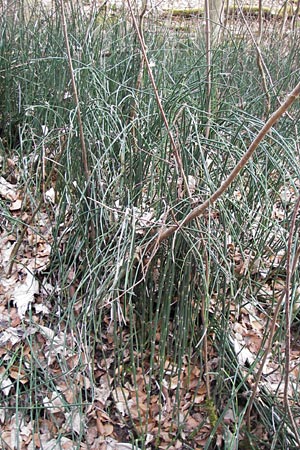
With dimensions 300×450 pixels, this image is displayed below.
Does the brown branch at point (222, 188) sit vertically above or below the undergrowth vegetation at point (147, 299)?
above

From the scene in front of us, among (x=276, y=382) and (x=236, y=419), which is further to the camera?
(x=276, y=382)

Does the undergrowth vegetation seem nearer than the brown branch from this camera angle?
No

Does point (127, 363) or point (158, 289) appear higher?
point (158, 289)

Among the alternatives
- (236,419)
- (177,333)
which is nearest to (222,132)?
(177,333)

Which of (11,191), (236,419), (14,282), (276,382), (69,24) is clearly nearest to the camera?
(236,419)

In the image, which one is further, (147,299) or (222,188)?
(147,299)

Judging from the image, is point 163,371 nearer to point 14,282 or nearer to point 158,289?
point 158,289

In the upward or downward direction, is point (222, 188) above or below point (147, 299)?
above

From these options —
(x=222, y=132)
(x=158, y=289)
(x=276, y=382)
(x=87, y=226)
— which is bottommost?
(x=276, y=382)

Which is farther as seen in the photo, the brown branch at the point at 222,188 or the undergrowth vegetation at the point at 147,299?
the undergrowth vegetation at the point at 147,299

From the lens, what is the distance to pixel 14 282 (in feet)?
6.67

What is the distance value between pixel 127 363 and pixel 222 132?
100cm

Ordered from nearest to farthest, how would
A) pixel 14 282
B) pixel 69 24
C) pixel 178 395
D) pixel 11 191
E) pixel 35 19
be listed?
pixel 178 395 → pixel 14 282 → pixel 11 191 → pixel 69 24 → pixel 35 19

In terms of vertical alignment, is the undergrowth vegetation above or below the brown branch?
below
